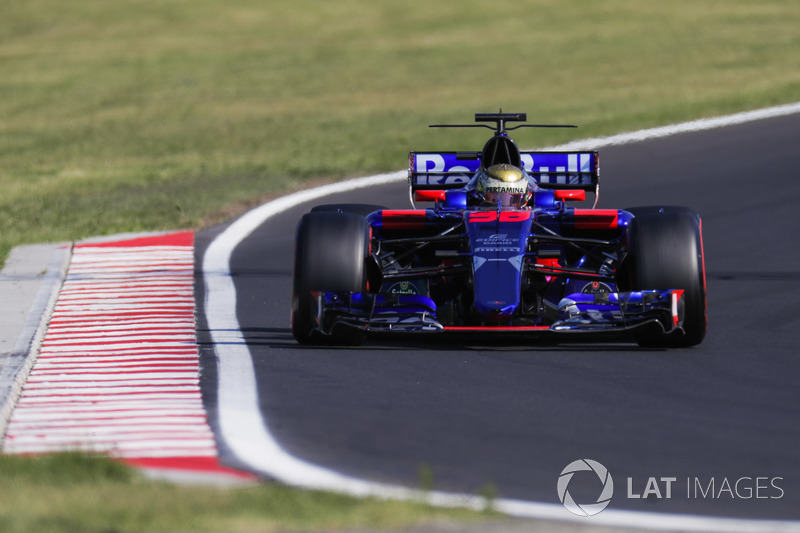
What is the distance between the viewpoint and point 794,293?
13008 mm

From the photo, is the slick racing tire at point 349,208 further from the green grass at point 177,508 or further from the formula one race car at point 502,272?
the green grass at point 177,508

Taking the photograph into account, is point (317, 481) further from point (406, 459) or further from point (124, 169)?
point (124, 169)

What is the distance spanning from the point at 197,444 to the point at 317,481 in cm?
111

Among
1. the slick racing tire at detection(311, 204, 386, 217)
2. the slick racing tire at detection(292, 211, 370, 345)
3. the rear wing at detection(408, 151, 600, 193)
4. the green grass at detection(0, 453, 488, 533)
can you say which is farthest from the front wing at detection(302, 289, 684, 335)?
the green grass at detection(0, 453, 488, 533)

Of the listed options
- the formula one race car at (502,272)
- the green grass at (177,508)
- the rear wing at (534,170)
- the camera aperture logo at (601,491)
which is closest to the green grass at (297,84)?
the rear wing at (534,170)

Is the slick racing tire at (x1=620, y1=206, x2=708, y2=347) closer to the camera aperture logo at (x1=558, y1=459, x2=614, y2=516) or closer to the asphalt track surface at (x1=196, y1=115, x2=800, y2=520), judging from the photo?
the asphalt track surface at (x1=196, y1=115, x2=800, y2=520)

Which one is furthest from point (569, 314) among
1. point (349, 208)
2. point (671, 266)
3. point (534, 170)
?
point (534, 170)

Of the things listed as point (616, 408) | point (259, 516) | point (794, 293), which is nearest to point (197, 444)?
point (259, 516)

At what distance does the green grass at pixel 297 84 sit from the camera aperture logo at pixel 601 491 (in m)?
11.3

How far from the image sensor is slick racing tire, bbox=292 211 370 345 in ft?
34.8

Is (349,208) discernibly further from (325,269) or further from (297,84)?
(297,84)

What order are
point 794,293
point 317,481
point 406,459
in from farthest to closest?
point 794,293, point 406,459, point 317,481

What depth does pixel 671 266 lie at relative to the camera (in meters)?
10.5

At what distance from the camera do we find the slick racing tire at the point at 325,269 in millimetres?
10594
